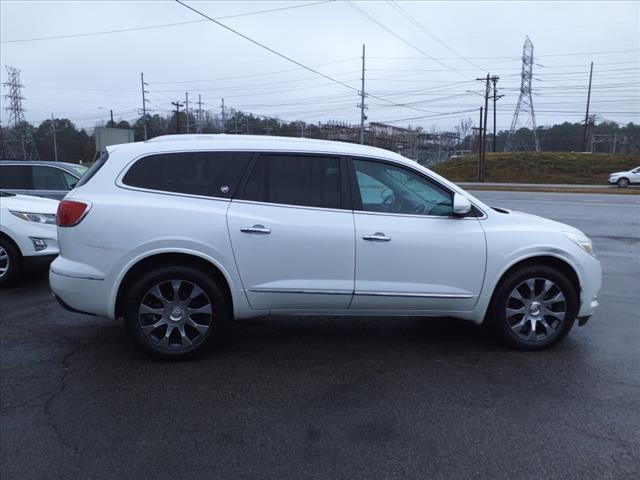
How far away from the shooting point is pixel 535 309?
4266mm

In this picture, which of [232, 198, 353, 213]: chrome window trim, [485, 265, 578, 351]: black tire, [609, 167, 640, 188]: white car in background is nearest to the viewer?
[232, 198, 353, 213]: chrome window trim

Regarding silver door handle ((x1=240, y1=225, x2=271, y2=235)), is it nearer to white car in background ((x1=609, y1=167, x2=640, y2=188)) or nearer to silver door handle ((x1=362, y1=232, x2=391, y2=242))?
silver door handle ((x1=362, y1=232, x2=391, y2=242))

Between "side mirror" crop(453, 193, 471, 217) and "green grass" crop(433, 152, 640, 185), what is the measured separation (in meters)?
47.8

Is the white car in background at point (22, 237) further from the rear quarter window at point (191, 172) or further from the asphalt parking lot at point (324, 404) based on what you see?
the rear quarter window at point (191, 172)

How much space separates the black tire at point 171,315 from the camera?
394 cm

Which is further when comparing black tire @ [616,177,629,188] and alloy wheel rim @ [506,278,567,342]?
black tire @ [616,177,629,188]

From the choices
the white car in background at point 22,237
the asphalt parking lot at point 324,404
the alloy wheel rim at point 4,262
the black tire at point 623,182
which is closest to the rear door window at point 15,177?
the white car in background at point 22,237

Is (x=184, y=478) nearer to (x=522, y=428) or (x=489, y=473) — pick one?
(x=489, y=473)

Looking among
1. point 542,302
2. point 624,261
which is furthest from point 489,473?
point 624,261

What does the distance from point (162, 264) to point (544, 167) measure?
2167 inches

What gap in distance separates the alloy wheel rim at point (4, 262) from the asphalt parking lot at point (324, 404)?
1697mm

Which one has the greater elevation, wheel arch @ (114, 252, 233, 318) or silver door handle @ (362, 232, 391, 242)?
silver door handle @ (362, 232, 391, 242)

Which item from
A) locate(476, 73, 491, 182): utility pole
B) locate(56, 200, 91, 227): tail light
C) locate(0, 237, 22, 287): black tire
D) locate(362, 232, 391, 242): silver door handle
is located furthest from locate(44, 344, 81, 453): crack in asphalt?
locate(476, 73, 491, 182): utility pole

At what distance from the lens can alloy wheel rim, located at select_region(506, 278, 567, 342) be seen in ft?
13.9
